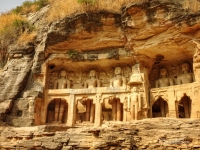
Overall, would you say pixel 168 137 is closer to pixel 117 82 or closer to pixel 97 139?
pixel 97 139

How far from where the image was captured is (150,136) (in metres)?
9.88

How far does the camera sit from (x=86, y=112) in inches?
688

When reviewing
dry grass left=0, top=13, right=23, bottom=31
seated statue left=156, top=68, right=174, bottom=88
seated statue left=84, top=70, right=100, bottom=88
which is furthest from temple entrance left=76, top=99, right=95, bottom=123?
dry grass left=0, top=13, right=23, bottom=31

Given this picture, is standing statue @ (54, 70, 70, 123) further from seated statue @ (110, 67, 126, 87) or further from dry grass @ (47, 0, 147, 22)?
dry grass @ (47, 0, 147, 22)

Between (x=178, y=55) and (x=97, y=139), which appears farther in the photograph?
(x=178, y=55)

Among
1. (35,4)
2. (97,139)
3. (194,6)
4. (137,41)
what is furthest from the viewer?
(35,4)

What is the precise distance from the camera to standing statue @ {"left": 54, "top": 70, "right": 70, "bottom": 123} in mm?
17359

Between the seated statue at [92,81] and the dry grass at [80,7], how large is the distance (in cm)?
431

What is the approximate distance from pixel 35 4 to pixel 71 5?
6.35m

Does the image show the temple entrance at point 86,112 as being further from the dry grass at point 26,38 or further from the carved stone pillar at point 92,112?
the dry grass at point 26,38

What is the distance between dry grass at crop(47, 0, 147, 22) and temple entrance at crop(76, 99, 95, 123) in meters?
5.86

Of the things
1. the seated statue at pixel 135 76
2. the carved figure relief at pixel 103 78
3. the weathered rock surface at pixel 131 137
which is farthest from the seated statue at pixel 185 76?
the weathered rock surface at pixel 131 137

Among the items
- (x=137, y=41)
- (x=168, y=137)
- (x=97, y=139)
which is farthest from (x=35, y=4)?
(x=168, y=137)

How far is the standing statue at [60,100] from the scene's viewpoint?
17359 millimetres
